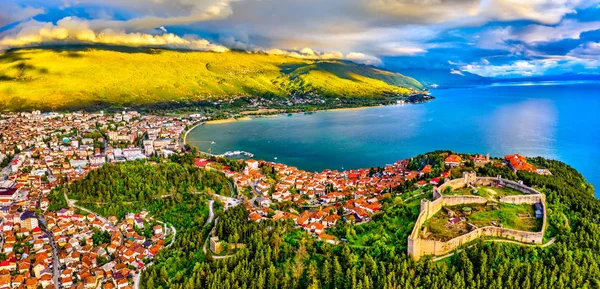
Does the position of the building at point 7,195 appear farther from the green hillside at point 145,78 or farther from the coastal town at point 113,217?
the green hillside at point 145,78

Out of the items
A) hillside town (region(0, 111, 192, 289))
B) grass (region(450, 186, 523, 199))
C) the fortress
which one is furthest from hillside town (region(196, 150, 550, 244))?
hillside town (region(0, 111, 192, 289))

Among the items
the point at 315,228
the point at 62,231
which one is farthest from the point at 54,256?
the point at 315,228

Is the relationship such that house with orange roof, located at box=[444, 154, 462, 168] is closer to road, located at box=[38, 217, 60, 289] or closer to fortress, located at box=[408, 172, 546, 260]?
fortress, located at box=[408, 172, 546, 260]

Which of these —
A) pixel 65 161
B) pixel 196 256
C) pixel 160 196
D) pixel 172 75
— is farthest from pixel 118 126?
pixel 172 75

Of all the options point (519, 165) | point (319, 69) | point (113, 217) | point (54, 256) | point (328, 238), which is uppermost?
point (319, 69)

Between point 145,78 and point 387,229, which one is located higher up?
point 145,78

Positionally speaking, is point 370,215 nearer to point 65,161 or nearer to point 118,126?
point 65,161

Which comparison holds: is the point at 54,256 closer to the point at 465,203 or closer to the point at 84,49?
the point at 465,203
